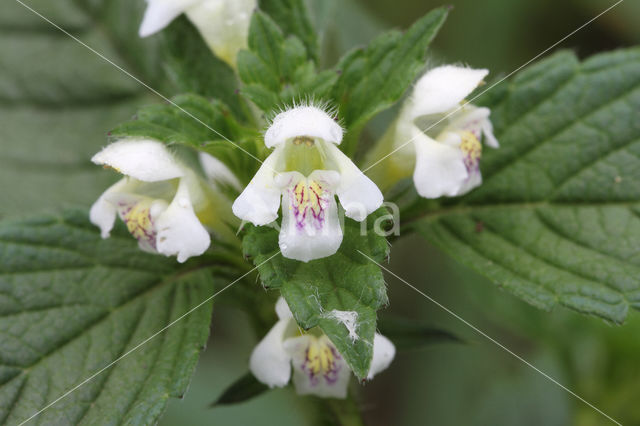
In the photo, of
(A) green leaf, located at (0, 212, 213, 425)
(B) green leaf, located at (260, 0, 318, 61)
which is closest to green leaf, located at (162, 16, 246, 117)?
(B) green leaf, located at (260, 0, 318, 61)

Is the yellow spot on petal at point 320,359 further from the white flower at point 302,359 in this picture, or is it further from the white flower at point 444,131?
the white flower at point 444,131

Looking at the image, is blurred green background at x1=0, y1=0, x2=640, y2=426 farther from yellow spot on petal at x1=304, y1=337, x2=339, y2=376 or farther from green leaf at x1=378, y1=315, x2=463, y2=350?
yellow spot on petal at x1=304, y1=337, x2=339, y2=376

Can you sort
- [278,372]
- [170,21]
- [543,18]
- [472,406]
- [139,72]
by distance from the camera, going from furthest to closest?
1. [543,18]
2. [472,406]
3. [139,72]
4. [170,21]
5. [278,372]

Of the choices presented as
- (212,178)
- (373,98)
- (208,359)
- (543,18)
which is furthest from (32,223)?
(543,18)

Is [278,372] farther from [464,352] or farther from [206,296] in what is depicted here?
[464,352]

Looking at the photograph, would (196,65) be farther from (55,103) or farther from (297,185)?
(55,103)

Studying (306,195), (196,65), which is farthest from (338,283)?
(196,65)
